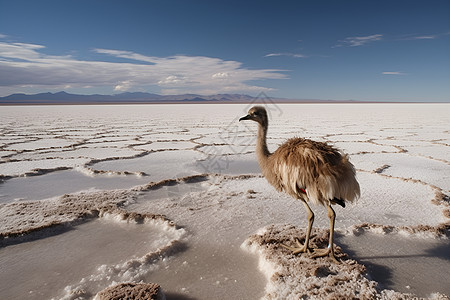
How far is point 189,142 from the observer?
26.0ft

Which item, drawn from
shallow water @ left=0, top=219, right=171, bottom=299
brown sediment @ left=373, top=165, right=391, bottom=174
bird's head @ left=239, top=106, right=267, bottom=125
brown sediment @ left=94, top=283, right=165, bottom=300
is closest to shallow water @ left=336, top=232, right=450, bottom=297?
bird's head @ left=239, top=106, right=267, bottom=125

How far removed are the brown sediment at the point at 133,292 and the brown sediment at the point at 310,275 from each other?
0.68m

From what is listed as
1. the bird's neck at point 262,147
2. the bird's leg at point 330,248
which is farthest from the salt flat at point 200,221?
the bird's neck at point 262,147

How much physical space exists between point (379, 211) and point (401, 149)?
4232mm

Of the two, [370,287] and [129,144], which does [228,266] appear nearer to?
[370,287]

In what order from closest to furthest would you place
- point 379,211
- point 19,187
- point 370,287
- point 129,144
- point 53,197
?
point 370,287 < point 379,211 < point 53,197 < point 19,187 < point 129,144

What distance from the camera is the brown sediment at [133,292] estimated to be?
1.65m

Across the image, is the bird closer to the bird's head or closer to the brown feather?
the brown feather

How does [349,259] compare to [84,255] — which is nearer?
[349,259]

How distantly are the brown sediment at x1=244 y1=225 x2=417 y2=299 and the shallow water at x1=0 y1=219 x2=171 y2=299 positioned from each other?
96 cm

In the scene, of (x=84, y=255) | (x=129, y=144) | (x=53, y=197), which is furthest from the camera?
(x=129, y=144)

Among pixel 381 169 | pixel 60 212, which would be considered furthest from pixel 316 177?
pixel 381 169

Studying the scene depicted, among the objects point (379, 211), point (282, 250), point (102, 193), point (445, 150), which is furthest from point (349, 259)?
point (445, 150)

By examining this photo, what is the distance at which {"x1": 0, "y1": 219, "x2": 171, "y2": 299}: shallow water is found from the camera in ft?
6.26
